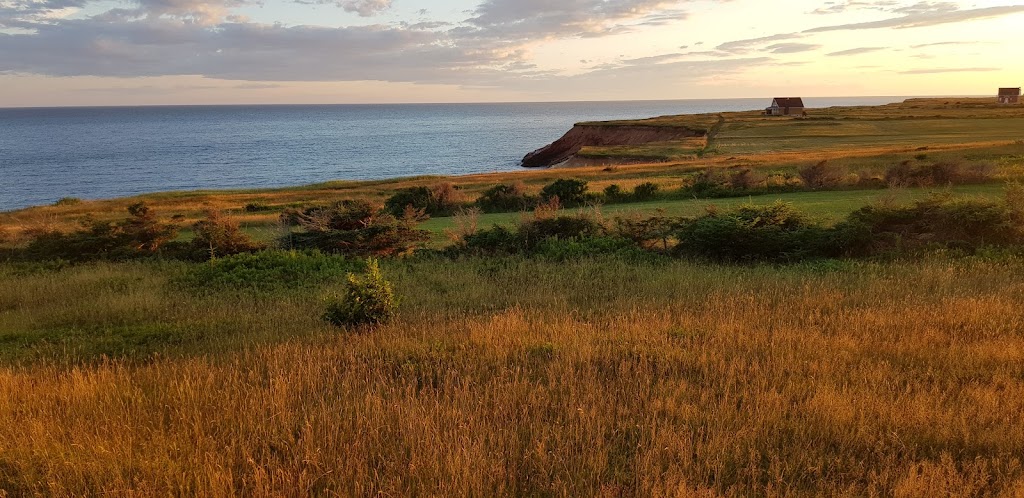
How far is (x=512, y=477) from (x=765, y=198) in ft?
80.6

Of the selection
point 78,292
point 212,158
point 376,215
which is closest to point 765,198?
point 376,215

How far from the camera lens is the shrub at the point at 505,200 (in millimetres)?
29234

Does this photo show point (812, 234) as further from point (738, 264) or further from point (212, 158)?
point (212, 158)

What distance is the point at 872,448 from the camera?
16.0 ft

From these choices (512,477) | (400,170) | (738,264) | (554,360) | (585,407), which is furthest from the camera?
(400,170)

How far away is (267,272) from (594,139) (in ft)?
258

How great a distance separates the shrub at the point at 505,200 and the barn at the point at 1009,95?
5448 inches

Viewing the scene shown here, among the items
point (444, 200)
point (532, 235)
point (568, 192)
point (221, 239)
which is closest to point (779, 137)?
point (568, 192)

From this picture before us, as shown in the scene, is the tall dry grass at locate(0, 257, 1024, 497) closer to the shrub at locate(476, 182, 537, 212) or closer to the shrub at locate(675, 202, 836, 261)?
the shrub at locate(675, 202, 836, 261)

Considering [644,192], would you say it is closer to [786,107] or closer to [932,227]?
[932,227]

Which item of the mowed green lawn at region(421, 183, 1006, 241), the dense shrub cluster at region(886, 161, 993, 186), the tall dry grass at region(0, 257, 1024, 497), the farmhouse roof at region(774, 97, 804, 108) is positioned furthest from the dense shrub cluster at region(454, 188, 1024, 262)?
the farmhouse roof at region(774, 97, 804, 108)

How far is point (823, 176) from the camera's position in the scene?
28.9 metres

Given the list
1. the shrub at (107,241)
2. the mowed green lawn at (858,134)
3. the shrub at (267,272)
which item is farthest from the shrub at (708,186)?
the mowed green lawn at (858,134)

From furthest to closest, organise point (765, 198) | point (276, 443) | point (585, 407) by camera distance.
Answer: point (765, 198) → point (585, 407) → point (276, 443)
